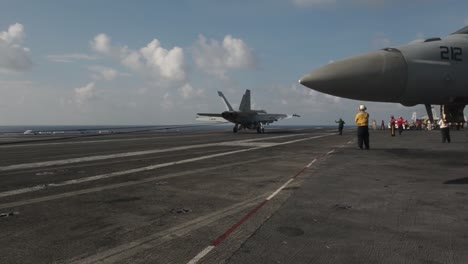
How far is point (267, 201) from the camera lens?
5.92 metres

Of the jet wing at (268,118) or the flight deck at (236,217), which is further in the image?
the jet wing at (268,118)

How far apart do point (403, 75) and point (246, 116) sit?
36881mm

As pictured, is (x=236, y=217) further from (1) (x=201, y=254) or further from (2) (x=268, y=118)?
(2) (x=268, y=118)

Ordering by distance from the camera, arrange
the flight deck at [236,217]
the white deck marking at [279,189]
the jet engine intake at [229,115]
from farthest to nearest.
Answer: the jet engine intake at [229,115]
the white deck marking at [279,189]
the flight deck at [236,217]

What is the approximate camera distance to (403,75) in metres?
6.70

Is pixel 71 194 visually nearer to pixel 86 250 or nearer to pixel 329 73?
pixel 86 250

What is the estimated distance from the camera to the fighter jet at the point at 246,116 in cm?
4293

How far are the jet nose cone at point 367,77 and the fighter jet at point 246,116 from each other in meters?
35.6

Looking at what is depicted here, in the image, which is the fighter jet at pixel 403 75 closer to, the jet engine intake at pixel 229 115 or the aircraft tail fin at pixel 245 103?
the jet engine intake at pixel 229 115

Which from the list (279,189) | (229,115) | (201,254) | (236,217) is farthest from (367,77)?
(229,115)

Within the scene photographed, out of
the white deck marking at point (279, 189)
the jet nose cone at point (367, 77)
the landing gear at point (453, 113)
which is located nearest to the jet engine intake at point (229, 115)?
the white deck marking at point (279, 189)

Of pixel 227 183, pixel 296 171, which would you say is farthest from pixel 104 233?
pixel 296 171

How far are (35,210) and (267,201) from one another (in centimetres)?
373

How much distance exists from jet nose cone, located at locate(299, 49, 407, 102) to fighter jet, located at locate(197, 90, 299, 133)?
3557 cm
